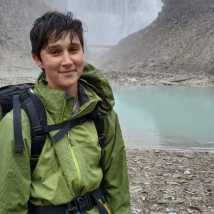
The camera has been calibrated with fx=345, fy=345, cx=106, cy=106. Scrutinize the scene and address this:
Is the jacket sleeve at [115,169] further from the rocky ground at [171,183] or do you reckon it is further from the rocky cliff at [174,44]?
the rocky cliff at [174,44]

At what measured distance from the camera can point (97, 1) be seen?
70.9m

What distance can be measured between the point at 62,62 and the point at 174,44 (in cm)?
3549

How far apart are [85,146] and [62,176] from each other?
0.57 ft

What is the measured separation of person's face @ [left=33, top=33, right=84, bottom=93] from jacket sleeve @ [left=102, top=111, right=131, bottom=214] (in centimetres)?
29

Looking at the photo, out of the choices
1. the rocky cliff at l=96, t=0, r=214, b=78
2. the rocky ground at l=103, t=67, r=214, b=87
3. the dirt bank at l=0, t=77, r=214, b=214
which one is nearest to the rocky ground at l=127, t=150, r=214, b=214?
the dirt bank at l=0, t=77, r=214, b=214

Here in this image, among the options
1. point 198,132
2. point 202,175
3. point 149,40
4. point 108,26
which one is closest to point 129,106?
point 198,132

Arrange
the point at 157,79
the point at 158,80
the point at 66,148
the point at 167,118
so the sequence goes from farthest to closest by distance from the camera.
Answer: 1. the point at 157,79
2. the point at 158,80
3. the point at 167,118
4. the point at 66,148

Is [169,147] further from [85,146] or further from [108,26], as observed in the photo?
[108,26]

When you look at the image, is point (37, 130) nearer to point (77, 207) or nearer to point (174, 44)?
point (77, 207)

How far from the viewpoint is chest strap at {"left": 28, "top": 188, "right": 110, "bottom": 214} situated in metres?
1.55

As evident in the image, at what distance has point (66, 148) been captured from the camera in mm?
1552

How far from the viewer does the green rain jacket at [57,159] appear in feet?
4.78

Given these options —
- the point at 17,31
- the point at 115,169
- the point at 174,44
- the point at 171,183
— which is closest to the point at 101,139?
the point at 115,169

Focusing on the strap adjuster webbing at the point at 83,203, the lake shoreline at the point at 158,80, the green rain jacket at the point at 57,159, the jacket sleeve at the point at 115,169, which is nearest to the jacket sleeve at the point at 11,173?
the green rain jacket at the point at 57,159
